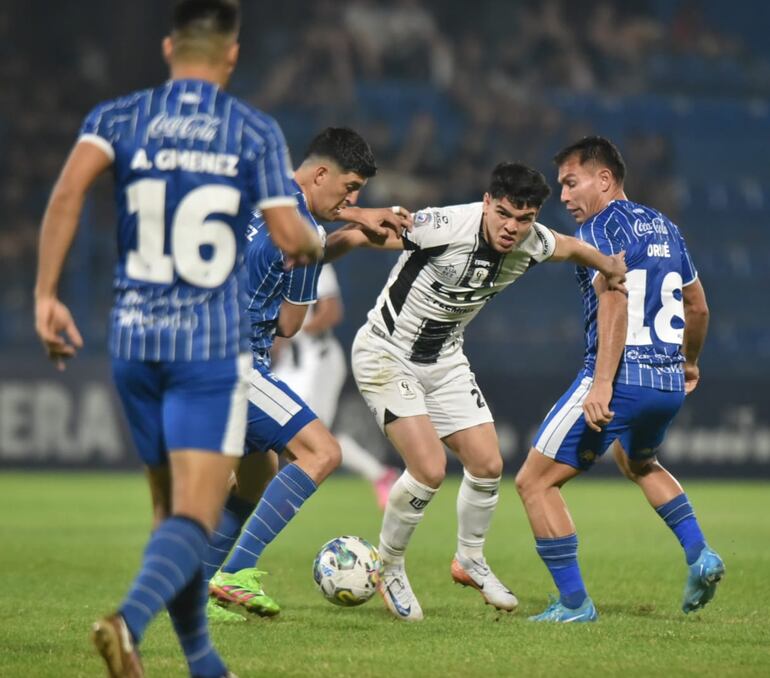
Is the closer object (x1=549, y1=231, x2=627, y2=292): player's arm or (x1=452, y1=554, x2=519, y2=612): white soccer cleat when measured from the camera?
(x1=549, y1=231, x2=627, y2=292): player's arm

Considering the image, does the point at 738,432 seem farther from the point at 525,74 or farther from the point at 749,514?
the point at 525,74

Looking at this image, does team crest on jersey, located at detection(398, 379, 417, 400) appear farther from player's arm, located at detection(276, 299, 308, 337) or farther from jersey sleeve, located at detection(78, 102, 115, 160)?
jersey sleeve, located at detection(78, 102, 115, 160)

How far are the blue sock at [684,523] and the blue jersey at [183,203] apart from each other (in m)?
3.23

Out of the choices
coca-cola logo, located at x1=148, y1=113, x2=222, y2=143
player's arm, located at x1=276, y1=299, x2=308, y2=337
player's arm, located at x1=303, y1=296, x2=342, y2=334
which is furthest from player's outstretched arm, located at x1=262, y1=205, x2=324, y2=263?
player's arm, located at x1=303, y1=296, x2=342, y2=334

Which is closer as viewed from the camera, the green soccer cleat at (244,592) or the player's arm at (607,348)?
the green soccer cleat at (244,592)

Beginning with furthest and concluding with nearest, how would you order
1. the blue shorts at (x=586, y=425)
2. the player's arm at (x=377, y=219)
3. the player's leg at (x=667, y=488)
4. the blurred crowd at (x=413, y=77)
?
the blurred crowd at (x=413, y=77), the blue shorts at (x=586, y=425), the player's leg at (x=667, y=488), the player's arm at (x=377, y=219)

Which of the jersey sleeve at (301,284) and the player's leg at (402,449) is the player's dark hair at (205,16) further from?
the player's leg at (402,449)

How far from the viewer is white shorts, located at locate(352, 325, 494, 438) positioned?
6781mm

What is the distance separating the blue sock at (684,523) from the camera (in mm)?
6492

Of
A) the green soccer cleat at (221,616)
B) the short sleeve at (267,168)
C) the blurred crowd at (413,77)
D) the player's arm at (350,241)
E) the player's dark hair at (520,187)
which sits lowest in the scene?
the green soccer cleat at (221,616)

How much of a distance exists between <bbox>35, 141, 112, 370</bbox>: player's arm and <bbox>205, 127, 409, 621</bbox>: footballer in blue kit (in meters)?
2.03

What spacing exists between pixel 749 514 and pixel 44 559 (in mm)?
6490

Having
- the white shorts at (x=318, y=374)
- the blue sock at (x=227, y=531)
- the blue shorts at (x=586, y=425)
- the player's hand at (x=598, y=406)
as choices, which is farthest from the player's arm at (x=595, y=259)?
the white shorts at (x=318, y=374)

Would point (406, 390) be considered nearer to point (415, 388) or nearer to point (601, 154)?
point (415, 388)
